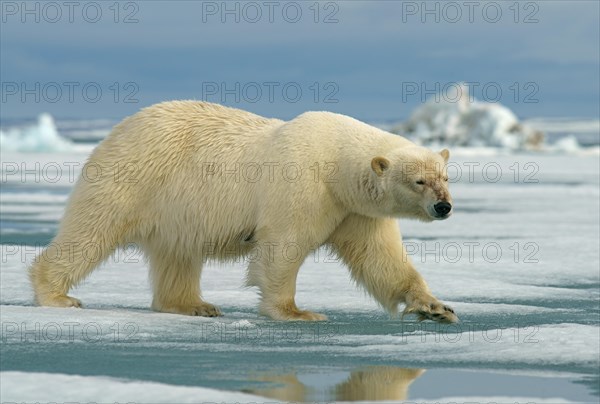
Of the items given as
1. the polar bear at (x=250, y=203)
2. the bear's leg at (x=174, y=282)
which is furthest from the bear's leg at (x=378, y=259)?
the bear's leg at (x=174, y=282)

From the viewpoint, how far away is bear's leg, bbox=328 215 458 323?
253 inches

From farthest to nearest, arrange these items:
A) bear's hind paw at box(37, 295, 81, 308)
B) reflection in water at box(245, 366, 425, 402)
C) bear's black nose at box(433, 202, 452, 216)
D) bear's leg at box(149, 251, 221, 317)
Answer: bear's leg at box(149, 251, 221, 317), bear's hind paw at box(37, 295, 81, 308), bear's black nose at box(433, 202, 452, 216), reflection in water at box(245, 366, 425, 402)

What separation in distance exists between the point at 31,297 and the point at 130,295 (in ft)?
2.40

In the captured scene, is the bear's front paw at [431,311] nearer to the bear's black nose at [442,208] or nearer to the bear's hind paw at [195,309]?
the bear's black nose at [442,208]

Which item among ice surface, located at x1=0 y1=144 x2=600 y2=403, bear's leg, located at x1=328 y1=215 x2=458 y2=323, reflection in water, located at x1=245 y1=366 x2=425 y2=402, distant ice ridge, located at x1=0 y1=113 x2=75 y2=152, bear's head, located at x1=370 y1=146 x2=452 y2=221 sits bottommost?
reflection in water, located at x1=245 y1=366 x2=425 y2=402

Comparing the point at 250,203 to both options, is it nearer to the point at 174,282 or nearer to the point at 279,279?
the point at 279,279

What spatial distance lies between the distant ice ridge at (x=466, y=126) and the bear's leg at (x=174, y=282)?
27.8 m

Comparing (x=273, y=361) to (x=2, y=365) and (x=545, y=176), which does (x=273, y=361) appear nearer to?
(x=2, y=365)

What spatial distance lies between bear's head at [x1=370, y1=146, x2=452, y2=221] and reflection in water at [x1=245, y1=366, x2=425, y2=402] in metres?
1.50

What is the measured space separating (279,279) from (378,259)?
2.12 feet

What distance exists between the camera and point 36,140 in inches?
1344

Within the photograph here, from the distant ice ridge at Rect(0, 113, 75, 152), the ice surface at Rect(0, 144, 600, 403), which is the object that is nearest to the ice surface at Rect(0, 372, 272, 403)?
the ice surface at Rect(0, 144, 600, 403)

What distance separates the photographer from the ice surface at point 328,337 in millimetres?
4340

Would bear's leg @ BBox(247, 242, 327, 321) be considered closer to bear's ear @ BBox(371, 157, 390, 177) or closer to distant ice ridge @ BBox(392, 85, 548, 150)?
bear's ear @ BBox(371, 157, 390, 177)
